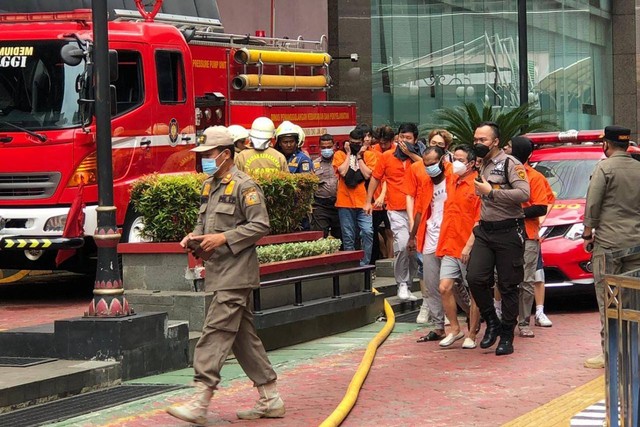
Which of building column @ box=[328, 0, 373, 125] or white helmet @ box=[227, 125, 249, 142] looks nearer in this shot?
white helmet @ box=[227, 125, 249, 142]

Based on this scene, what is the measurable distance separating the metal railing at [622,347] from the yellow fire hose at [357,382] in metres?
2.30

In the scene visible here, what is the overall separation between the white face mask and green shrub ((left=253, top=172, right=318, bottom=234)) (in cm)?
182

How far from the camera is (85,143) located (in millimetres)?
15156

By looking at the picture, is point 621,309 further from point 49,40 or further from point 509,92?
point 509,92

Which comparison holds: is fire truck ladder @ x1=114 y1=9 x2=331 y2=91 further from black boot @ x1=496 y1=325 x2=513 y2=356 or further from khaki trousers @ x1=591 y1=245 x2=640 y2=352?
khaki trousers @ x1=591 y1=245 x2=640 y2=352

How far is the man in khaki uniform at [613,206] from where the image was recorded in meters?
11.2

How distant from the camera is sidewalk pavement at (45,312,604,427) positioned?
948 centimetres

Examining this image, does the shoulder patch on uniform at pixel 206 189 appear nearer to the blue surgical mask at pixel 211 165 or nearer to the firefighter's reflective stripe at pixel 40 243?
the blue surgical mask at pixel 211 165

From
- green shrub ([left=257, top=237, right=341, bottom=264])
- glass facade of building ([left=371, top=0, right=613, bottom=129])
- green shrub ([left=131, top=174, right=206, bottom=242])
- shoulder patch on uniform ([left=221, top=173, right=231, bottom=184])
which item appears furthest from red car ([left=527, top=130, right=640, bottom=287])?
glass facade of building ([left=371, top=0, right=613, bottom=129])

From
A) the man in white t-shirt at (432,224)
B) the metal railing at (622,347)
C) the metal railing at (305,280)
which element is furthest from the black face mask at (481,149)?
the metal railing at (622,347)

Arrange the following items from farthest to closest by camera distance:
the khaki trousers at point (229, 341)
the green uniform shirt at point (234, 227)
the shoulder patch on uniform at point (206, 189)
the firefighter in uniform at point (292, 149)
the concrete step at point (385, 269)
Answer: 1. the concrete step at point (385, 269)
2. the firefighter in uniform at point (292, 149)
3. the shoulder patch on uniform at point (206, 189)
4. the green uniform shirt at point (234, 227)
5. the khaki trousers at point (229, 341)

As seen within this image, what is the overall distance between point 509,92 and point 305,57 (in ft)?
49.6

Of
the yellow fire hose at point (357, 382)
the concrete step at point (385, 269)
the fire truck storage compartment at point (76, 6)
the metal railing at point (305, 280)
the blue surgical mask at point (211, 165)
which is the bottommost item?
the yellow fire hose at point (357, 382)

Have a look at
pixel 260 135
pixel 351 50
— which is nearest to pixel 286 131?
pixel 260 135
